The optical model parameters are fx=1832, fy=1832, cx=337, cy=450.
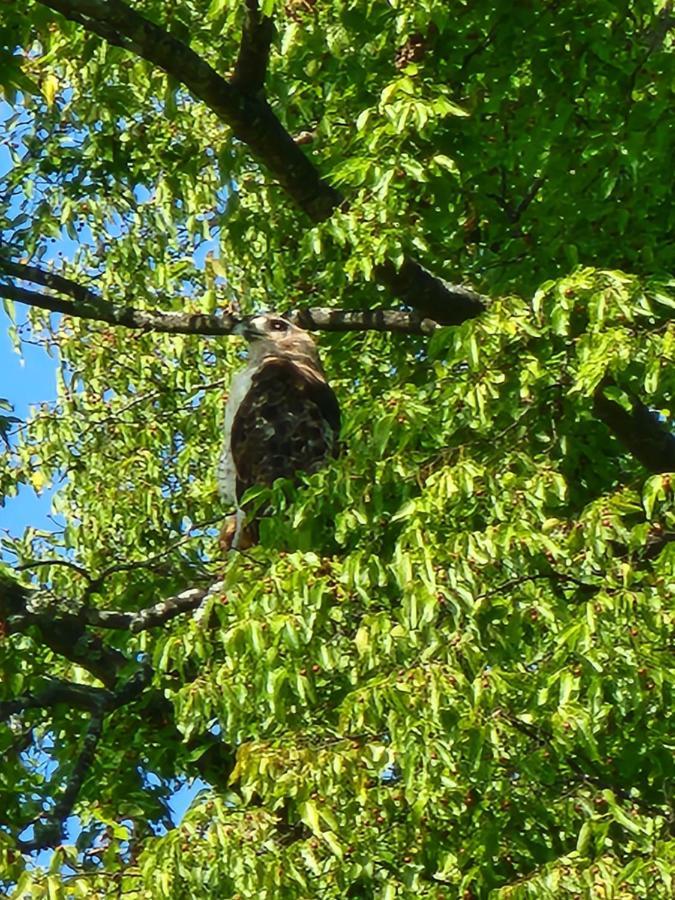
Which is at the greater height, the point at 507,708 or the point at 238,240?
the point at 238,240

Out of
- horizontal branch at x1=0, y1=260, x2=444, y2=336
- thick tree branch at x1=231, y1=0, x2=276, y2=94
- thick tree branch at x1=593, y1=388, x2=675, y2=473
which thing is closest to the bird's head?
horizontal branch at x1=0, y1=260, x2=444, y2=336

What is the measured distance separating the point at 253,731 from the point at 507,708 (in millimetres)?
913

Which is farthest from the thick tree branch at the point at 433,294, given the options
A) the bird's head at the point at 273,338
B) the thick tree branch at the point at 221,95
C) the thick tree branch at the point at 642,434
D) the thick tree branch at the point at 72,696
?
the thick tree branch at the point at 72,696

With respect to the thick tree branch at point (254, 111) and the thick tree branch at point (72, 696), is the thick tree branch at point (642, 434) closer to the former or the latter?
the thick tree branch at point (254, 111)

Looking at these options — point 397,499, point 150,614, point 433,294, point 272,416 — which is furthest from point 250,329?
point 397,499

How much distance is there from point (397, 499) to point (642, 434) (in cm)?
113

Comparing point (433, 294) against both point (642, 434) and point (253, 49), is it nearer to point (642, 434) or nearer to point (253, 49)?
point (642, 434)

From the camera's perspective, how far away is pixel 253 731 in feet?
18.3

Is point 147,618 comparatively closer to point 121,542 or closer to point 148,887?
point 148,887

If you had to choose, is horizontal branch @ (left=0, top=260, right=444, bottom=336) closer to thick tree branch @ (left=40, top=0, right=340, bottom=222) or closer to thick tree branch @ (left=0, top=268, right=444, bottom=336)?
thick tree branch @ (left=0, top=268, right=444, bottom=336)

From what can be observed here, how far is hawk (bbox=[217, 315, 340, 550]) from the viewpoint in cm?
749

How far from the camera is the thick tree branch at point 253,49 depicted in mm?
6176

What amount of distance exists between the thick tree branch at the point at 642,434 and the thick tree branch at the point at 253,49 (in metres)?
1.60

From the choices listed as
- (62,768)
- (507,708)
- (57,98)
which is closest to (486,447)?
(507,708)
